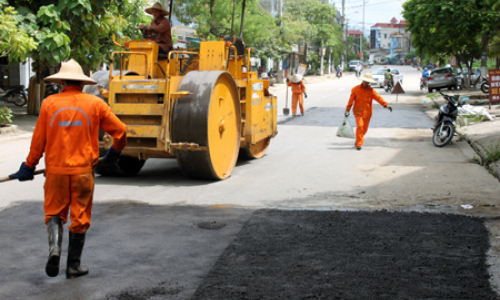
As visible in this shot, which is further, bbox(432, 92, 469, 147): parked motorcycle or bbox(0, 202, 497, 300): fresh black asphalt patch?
bbox(432, 92, 469, 147): parked motorcycle

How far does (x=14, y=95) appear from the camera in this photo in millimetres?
22656

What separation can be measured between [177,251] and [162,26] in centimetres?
517

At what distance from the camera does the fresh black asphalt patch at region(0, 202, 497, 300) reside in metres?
4.27

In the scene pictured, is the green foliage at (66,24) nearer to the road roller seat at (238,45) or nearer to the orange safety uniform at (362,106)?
the road roller seat at (238,45)

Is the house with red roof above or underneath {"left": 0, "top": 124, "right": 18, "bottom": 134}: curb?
above

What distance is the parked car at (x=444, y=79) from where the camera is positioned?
111 feet

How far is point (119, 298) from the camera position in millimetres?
4125

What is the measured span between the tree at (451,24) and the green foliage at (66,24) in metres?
17.5

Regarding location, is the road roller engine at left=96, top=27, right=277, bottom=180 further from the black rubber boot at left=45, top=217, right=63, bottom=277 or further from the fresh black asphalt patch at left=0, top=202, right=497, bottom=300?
the black rubber boot at left=45, top=217, right=63, bottom=277

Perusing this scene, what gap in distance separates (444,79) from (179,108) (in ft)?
94.1

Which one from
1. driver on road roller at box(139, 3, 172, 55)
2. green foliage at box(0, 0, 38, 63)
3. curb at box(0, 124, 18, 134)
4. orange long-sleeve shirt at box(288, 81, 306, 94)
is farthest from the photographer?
orange long-sleeve shirt at box(288, 81, 306, 94)

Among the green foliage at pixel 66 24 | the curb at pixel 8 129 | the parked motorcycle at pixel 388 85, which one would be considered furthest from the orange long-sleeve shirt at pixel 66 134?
the parked motorcycle at pixel 388 85

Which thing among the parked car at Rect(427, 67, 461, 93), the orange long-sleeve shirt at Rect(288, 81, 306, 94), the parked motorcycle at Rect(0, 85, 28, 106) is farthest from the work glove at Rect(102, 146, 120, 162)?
the parked car at Rect(427, 67, 461, 93)

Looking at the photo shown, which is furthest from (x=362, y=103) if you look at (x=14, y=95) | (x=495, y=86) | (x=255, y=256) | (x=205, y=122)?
(x=14, y=95)
